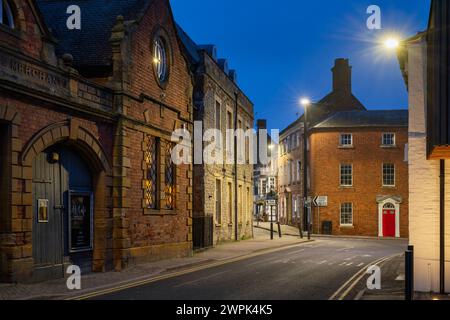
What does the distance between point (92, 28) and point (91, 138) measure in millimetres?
5056

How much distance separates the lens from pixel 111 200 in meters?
18.1

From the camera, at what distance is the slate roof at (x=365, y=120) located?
4912 cm

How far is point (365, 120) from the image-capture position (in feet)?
163

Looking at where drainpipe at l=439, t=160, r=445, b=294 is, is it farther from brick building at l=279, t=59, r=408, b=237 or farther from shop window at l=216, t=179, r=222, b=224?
brick building at l=279, t=59, r=408, b=237

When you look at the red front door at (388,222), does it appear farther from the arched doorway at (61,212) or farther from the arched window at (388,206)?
the arched doorway at (61,212)

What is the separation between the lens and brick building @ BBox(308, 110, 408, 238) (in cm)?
4812

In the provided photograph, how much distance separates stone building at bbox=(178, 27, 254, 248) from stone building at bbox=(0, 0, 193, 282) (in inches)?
143

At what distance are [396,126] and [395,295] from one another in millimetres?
38142

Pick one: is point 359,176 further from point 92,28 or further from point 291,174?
point 92,28

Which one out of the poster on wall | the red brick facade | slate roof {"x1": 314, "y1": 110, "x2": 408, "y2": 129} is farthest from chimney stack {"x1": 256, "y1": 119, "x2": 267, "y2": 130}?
the poster on wall

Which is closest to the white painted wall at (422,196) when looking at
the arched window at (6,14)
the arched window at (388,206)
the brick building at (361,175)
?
the arched window at (6,14)

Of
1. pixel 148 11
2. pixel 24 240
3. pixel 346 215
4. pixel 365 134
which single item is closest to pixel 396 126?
pixel 365 134

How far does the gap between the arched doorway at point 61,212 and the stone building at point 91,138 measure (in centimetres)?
3

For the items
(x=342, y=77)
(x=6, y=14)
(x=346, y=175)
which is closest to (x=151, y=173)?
(x=6, y=14)
